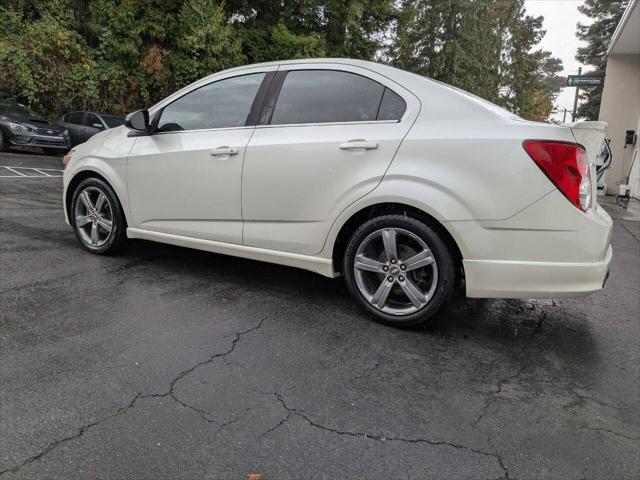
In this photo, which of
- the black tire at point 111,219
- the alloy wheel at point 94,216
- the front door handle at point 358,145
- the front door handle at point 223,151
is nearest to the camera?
the front door handle at point 358,145

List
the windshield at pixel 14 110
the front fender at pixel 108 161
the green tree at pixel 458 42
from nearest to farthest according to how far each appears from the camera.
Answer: the front fender at pixel 108 161, the windshield at pixel 14 110, the green tree at pixel 458 42

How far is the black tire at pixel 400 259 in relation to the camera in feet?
10.3

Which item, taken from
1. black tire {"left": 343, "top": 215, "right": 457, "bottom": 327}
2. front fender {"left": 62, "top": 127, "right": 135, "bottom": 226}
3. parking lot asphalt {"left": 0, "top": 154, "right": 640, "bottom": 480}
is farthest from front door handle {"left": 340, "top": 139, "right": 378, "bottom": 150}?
front fender {"left": 62, "top": 127, "right": 135, "bottom": 226}

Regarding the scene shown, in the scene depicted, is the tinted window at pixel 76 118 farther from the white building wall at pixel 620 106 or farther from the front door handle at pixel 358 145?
the white building wall at pixel 620 106

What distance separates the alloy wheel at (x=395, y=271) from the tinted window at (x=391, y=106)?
755 mm

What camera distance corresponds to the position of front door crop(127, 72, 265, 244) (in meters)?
3.82

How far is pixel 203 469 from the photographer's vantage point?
1.99 metres

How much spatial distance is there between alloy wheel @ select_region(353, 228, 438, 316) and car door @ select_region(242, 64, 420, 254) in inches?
12.9

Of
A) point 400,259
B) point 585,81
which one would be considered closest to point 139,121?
point 400,259

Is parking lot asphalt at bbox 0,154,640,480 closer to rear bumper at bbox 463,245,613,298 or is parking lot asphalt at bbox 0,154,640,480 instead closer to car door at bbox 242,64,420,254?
rear bumper at bbox 463,245,613,298

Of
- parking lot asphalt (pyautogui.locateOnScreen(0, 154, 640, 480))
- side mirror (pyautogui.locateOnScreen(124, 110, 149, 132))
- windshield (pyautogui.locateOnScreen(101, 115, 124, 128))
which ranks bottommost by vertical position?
parking lot asphalt (pyautogui.locateOnScreen(0, 154, 640, 480))

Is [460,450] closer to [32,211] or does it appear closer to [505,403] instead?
[505,403]

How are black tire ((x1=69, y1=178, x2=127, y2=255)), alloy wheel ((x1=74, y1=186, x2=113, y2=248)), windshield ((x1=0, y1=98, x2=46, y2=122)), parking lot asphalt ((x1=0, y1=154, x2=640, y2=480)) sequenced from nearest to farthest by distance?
parking lot asphalt ((x1=0, y1=154, x2=640, y2=480))
black tire ((x1=69, y1=178, x2=127, y2=255))
alloy wheel ((x1=74, y1=186, x2=113, y2=248))
windshield ((x1=0, y1=98, x2=46, y2=122))

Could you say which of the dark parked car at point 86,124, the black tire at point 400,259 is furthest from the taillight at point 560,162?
the dark parked car at point 86,124
